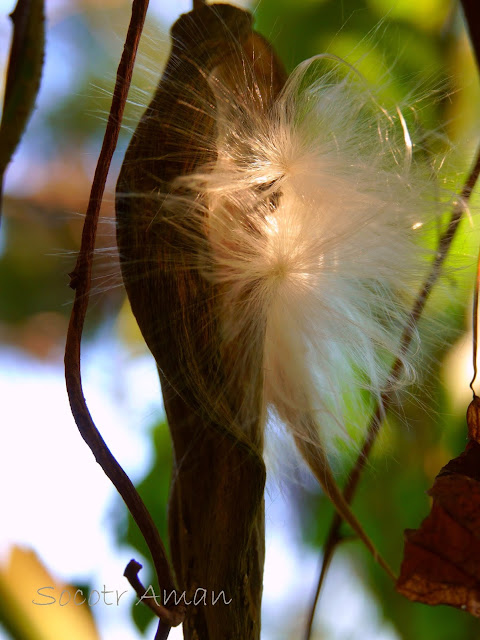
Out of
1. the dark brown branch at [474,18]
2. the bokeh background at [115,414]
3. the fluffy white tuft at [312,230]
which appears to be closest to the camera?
the dark brown branch at [474,18]

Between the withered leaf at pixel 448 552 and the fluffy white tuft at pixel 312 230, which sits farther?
the fluffy white tuft at pixel 312 230

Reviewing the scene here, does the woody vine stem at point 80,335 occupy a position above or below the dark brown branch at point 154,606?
above

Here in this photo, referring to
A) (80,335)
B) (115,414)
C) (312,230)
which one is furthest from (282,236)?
(115,414)

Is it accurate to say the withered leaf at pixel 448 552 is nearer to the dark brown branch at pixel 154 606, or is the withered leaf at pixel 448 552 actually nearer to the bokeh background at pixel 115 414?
the dark brown branch at pixel 154 606

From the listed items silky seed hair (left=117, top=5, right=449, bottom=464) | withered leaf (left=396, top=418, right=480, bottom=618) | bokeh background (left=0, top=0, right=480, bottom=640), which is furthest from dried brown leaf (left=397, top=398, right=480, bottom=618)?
bokeh background (left=0, top=0, right=480, bottom=640)

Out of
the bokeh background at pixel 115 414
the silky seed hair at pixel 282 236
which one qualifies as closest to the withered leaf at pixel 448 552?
the silky seed hair at pixel 282 236

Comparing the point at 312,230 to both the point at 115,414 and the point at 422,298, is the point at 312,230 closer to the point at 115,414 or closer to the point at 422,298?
the point at 422,298

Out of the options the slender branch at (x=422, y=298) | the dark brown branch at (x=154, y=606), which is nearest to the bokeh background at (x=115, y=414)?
the slender branch at (x=422, y=298)

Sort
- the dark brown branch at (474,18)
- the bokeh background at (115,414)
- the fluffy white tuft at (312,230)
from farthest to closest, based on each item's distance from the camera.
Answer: the bokeh background at (115,414)
the fluffy white tuft at (312,230)
the dark brown branch at (474,18)

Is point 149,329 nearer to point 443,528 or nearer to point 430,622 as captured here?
point 443,528
